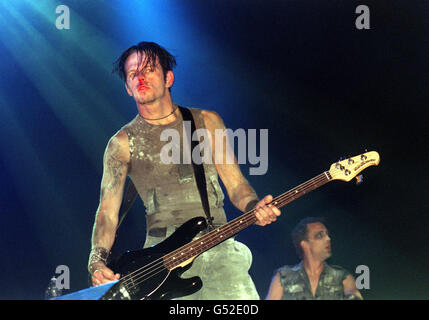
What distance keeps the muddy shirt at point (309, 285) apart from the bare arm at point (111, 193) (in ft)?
5.42

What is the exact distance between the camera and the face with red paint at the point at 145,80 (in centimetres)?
439

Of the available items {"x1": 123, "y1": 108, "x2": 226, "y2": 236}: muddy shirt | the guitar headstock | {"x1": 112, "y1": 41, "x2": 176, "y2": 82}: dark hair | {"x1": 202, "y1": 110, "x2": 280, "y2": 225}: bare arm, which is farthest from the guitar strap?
the guitar headstock

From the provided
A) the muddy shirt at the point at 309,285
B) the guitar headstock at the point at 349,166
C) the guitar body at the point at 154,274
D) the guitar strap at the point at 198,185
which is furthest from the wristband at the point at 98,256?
the guitar headstock at the point at 349,166

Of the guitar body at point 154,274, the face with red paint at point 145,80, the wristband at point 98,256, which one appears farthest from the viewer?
the face with red paint at point 145,80

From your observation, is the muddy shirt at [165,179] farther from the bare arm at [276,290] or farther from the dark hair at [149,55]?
the bare arm at [276,290]

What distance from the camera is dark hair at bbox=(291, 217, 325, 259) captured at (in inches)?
198

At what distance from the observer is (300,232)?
16.7 ft

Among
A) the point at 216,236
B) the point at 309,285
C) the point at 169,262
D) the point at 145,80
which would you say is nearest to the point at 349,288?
the point at 309,285

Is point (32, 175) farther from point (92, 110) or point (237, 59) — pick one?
point (237, 59)

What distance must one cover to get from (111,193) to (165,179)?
49cm

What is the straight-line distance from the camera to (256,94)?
18.1 feet

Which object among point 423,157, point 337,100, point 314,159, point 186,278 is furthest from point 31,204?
point 423,157

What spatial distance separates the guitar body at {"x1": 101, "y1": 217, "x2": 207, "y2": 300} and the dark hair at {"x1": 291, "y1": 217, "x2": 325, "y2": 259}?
1635mm

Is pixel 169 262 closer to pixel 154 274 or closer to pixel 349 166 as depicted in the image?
pixel 154 274
